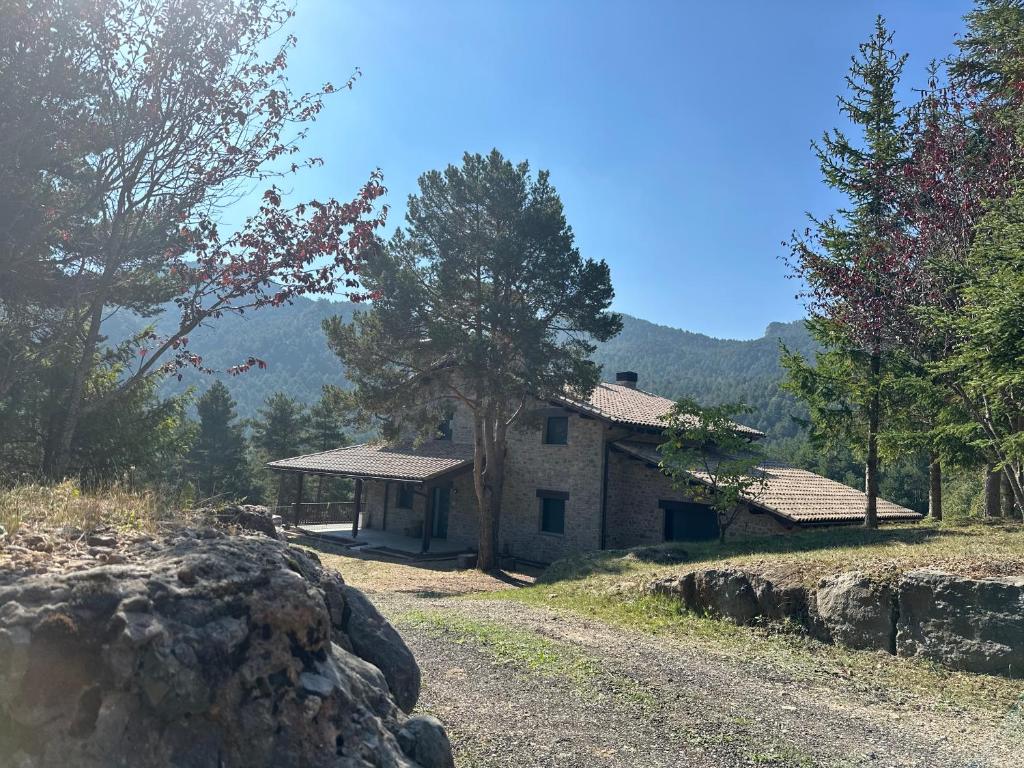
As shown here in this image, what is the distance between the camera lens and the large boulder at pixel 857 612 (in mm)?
8383

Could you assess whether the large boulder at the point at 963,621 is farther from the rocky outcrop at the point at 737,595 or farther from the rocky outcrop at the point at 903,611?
the rocky outcrop at the point at 737,595

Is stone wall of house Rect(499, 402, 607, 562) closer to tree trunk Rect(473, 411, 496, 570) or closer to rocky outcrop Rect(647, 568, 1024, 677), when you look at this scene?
tree trunk Rect(473, 411, 496, 570)

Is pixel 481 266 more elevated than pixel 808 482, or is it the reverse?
pixel 481 266

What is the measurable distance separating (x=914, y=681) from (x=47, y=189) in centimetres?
1113

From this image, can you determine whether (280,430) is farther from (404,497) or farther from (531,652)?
(531,652)

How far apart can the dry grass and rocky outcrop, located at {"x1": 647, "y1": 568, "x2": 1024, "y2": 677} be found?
26.6 ft

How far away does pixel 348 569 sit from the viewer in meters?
19.3

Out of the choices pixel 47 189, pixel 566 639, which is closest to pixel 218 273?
pixel 47 189

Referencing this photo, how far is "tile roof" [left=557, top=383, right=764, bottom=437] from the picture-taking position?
2075 centimetres

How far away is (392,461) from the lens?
25.6 meters

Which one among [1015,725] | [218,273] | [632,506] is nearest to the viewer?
[1015,725]

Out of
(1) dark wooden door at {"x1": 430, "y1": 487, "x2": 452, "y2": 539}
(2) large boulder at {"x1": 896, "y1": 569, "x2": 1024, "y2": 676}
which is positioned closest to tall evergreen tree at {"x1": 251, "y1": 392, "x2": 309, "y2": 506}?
(1) dark wooden door at {"x1": 430, "y1": 487, "x2": 452, "y2": 539}

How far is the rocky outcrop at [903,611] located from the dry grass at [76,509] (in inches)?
319

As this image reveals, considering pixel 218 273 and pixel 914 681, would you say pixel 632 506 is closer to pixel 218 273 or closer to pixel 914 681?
pixel 914 681
